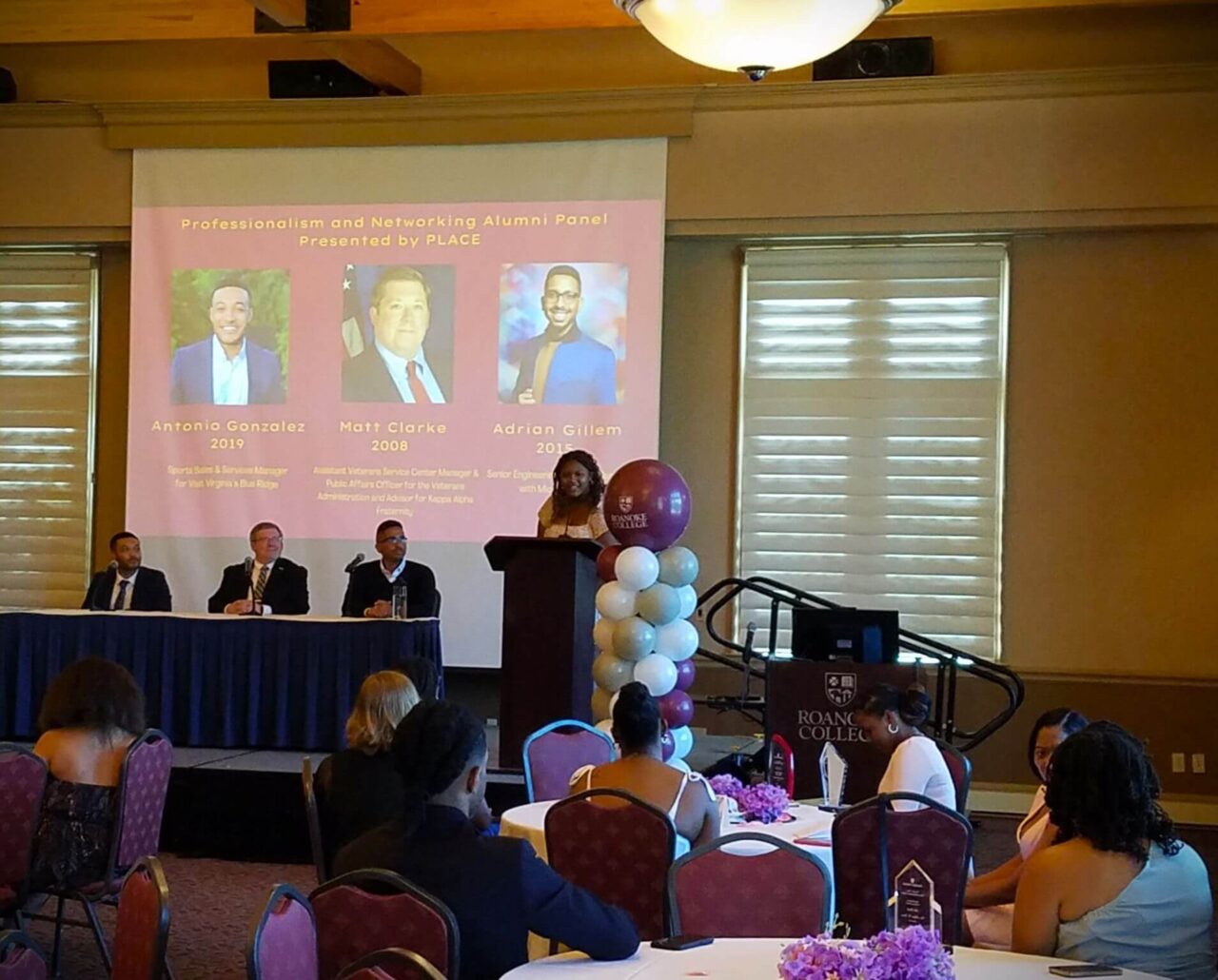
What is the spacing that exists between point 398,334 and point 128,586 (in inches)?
90.1

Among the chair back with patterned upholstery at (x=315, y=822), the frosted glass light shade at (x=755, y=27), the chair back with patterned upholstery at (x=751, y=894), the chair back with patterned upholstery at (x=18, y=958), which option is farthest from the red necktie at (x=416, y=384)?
the chair back with patterned upholstery at (x=18, y=958)

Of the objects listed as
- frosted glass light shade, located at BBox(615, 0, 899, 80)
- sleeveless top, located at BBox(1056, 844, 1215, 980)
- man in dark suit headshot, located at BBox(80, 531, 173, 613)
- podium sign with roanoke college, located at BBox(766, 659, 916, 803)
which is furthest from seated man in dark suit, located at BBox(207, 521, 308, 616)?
sleeveless top, located at BBox(1056, 844, 1215, 980)

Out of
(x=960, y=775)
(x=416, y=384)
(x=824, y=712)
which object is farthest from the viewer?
(x=416, y=384)

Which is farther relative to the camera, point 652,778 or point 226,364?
point 226,364

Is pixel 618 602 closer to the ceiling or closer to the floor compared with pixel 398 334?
closer to the floor

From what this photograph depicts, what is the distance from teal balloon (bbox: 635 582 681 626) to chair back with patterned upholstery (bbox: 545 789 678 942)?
2.60 meters

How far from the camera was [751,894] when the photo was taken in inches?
135

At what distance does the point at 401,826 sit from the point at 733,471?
6.76 meters

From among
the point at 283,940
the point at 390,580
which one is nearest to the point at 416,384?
the point at 390,580

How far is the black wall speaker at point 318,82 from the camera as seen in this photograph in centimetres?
989

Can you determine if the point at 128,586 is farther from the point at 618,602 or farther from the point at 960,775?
the point at 960,775

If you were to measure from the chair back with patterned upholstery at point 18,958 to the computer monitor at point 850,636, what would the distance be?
5606mm

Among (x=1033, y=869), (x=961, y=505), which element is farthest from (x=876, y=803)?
(x=961, y=505)

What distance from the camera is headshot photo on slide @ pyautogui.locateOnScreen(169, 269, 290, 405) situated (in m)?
9.77
